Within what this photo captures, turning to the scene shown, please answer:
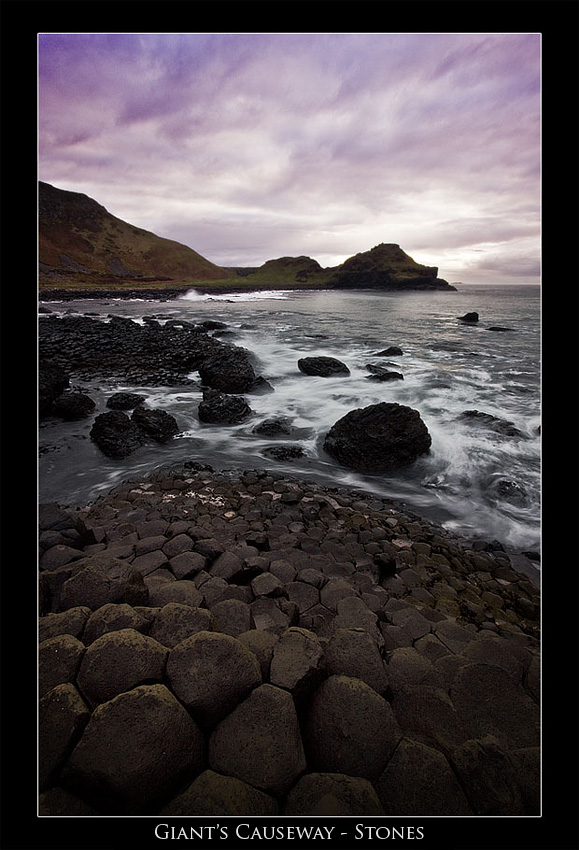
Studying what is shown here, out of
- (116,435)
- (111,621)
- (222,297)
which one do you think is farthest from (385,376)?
(222,297)

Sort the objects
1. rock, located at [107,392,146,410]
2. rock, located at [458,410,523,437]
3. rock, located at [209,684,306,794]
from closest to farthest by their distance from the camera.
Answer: rock, located at [209,684,306,794]
rock, located at [458,410,523,437]
rock, located at [107,392,146,410]

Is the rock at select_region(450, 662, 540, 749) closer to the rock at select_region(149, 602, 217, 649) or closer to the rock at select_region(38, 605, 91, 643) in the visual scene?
the rock at select_region(149, 602, 217, 649)

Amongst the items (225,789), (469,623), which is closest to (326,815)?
A: (225,789)

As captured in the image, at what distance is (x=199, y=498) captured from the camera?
4348 mm

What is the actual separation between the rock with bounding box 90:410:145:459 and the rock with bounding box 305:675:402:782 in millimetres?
5031

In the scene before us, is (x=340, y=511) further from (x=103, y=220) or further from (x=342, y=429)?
(x=103, y=220)

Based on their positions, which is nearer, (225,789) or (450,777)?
(225,789)

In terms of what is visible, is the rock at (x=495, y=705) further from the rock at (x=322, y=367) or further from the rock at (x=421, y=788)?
the rock at (x=322, y=367)

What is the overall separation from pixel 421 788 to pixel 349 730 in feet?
0.90

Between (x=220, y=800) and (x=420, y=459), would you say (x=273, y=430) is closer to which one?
(x=420, y=459)

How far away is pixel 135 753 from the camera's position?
1.13m

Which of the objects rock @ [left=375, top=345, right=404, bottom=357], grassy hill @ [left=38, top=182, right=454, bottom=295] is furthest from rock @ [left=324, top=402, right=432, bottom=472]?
grassy hill @ [left=38, top=182, right=454, bottom=295]

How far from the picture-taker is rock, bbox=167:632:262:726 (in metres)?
1.34
